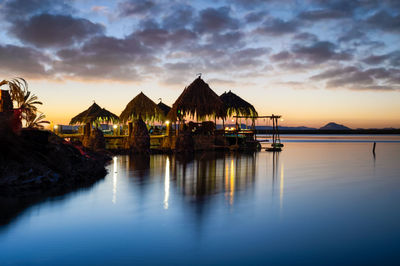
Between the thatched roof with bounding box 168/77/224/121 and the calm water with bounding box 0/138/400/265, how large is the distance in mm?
13317

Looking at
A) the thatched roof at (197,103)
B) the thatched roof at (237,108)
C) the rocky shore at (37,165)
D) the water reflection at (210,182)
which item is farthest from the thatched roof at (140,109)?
the rocky shore at (37,165)

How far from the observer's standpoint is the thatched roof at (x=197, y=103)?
2170cm

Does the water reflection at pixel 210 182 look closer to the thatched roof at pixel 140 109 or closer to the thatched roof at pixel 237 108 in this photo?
the thatched roof at pixel 140 109

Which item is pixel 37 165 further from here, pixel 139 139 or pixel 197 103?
pixel 197 103

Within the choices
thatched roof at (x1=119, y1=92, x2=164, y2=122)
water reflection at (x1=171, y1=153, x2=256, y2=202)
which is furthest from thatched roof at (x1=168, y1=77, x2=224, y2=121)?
water reflection at (x1=171, y1=153, x2=256, y2=202)

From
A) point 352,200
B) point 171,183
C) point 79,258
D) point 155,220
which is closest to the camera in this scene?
point 79,258

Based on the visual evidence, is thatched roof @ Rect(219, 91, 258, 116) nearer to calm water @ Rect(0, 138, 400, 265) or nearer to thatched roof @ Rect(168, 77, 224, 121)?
thatched roof @ Rect(168, 77, 224, 121)

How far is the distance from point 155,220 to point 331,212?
10.6ft

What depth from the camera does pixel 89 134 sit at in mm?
20000

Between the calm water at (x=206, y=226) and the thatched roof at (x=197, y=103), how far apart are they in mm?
13317

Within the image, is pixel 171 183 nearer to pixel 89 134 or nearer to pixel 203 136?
pixel 89 134

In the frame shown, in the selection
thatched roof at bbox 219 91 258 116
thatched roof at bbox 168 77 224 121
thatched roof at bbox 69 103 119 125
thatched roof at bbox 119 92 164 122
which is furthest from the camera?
thatched roof at bbox 69 103 119 125

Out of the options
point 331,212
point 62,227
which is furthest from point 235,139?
point 62,227

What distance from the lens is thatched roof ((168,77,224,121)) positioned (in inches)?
854
